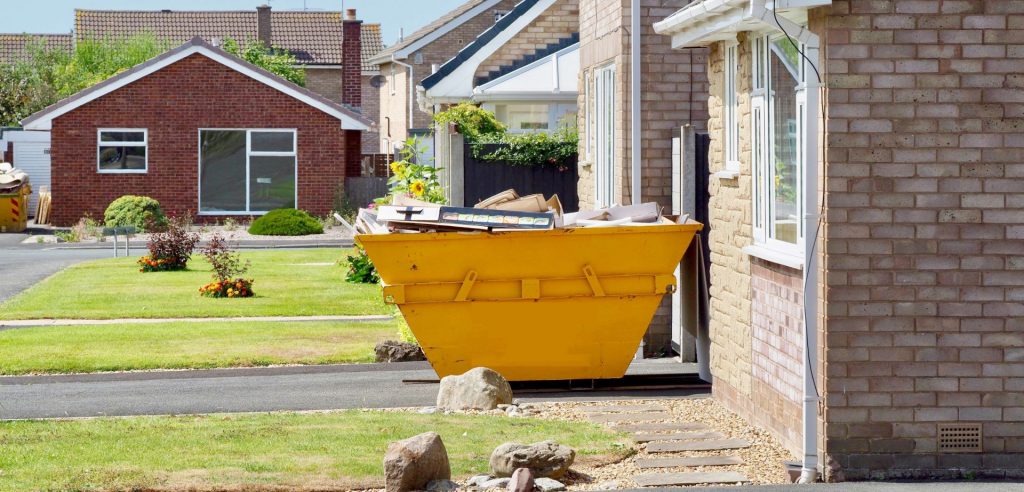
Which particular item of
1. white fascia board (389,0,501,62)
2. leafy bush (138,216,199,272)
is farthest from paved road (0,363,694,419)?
white fascia board (389,0,501,62)

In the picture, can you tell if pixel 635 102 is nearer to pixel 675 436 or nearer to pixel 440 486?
pixel 675 436

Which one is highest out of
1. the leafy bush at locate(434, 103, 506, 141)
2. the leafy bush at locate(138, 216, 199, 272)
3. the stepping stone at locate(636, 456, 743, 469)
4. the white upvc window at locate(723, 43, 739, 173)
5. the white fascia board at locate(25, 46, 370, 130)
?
the white fascia board at locate(25, 46, 370, 130)

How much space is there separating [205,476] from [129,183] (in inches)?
1291

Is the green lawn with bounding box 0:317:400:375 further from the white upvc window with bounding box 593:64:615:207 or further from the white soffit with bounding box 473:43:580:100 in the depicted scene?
the white soffit with bounding box 473:43:580:100

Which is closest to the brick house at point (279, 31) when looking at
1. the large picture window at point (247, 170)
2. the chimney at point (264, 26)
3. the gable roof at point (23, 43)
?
the chimney at point (264, 26)

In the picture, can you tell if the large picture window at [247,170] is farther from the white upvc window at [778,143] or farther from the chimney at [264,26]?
the white upvc window at [778,143]

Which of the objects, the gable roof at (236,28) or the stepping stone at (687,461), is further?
the gable roof at (236,28)

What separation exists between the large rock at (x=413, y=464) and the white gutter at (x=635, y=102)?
5952mm

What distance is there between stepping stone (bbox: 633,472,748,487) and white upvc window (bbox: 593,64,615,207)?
628 centimetres

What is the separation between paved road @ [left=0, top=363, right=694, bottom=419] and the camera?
451 inches

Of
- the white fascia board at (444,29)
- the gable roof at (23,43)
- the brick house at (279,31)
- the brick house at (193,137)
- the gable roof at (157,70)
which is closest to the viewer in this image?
the gable roof at (157,70)

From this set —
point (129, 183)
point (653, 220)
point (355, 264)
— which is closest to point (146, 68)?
point (129, 183)

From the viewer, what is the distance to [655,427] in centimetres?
991

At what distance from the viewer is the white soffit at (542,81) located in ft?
90.8
